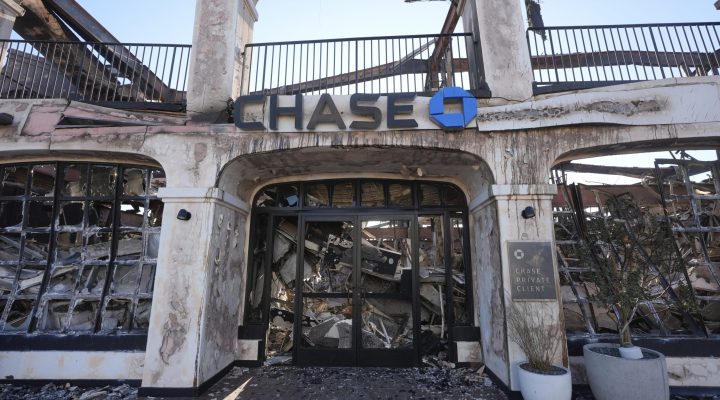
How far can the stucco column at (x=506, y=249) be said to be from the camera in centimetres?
418

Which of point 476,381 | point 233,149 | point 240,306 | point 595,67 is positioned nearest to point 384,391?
point 476,381

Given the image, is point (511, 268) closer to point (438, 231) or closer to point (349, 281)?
point (438, 231)

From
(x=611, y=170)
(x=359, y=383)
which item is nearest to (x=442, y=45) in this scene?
(x=611, y=170)

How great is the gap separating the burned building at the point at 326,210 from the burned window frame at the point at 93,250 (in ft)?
0.11

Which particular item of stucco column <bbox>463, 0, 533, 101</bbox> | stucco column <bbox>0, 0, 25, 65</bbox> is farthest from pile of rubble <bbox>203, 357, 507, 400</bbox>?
stucco column <bbox>0, 0, 25, 65</bbox>

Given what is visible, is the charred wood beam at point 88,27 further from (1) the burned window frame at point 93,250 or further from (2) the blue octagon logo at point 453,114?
(2) the blue octagon logo at point 453,114

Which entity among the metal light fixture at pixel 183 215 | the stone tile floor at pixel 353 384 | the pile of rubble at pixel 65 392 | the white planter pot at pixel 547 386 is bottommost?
the pile of rubble at pixel 65 392

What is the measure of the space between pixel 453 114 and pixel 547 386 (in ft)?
11.9

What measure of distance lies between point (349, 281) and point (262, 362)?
2.03 meters

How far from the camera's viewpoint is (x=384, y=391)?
14.6ft

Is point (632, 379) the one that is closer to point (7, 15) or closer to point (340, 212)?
point (340, 212)

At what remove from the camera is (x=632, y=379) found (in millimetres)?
3625

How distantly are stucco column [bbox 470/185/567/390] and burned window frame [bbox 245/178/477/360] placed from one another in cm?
83

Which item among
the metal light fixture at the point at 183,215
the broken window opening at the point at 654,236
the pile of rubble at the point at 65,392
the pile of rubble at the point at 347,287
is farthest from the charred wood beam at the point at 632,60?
the pile of rubble at the point at 65,392
